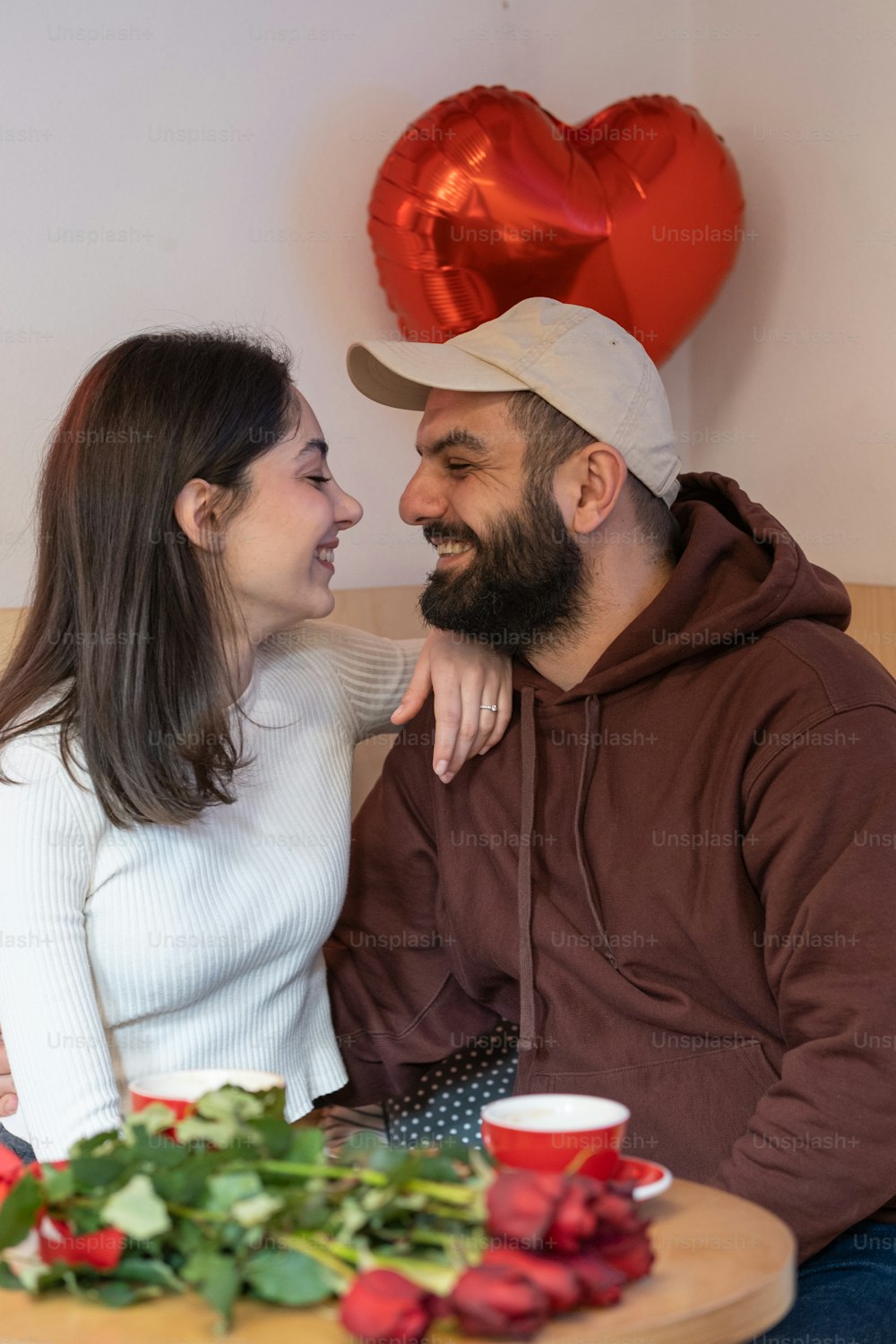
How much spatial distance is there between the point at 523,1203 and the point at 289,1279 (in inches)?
5.4

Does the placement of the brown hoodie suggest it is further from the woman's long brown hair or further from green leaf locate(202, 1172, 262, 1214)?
green leaf locate(202, 1172, 262, 1214)

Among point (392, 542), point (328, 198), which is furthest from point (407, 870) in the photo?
point (328, 198)

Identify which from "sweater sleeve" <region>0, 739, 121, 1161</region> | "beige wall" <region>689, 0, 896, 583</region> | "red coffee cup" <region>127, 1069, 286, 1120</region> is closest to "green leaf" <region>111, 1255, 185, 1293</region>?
"red coffee cup" <region>127, 1069, 286, 1120</region>

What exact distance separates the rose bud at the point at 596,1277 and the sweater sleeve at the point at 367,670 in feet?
3.09

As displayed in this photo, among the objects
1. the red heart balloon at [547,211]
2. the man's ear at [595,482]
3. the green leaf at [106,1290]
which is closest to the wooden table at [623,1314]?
the green leaf at [106,1290]

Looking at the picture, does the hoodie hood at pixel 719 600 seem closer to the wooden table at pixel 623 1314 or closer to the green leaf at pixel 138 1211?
the wooden table at pixel 623 1314

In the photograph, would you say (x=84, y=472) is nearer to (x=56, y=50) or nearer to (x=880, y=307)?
(x=56, y=50)

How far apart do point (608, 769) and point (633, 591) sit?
0.22 meters

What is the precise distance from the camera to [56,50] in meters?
2.02

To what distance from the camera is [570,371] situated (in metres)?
1.52

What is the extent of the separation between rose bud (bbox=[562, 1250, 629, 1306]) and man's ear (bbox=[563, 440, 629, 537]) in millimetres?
925

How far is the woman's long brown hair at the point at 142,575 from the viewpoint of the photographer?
131cm

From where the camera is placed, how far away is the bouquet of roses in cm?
70

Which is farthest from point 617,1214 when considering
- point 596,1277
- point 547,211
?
point 547,211
